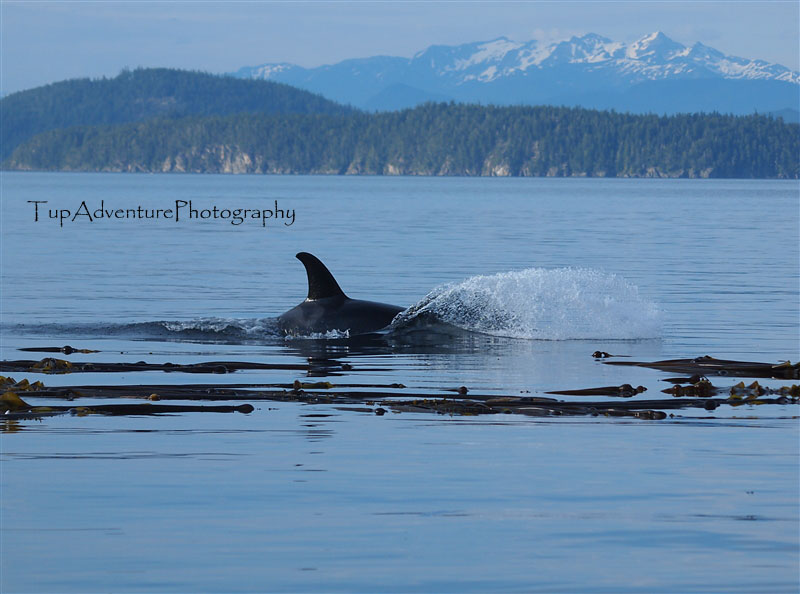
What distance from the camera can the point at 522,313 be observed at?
103ft

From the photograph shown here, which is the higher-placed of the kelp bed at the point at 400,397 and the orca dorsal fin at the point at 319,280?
the orca dorsal fin at the point at 319,280

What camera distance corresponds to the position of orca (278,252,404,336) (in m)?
28.3

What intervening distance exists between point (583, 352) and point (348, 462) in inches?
462

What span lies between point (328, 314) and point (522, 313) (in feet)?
16.5

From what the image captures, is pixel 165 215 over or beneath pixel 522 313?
over

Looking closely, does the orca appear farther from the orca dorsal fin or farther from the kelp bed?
the kelp bed

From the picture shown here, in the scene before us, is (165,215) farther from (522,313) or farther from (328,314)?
(328,314)

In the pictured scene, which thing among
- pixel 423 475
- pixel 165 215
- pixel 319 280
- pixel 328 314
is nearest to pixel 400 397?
pixel 423 475

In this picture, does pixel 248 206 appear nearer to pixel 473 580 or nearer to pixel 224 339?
pixel 224 339

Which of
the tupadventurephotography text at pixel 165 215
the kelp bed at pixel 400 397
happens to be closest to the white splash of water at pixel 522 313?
the kelp bed at pixel 400 397

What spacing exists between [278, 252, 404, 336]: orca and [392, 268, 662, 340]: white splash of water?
1.70 feet

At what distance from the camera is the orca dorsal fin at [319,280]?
2764 centimetres

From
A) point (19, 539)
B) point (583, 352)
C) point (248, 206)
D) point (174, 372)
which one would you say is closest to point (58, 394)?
point (174, 372)

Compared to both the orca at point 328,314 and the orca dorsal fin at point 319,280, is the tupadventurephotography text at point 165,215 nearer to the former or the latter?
the orca at point 328,314
